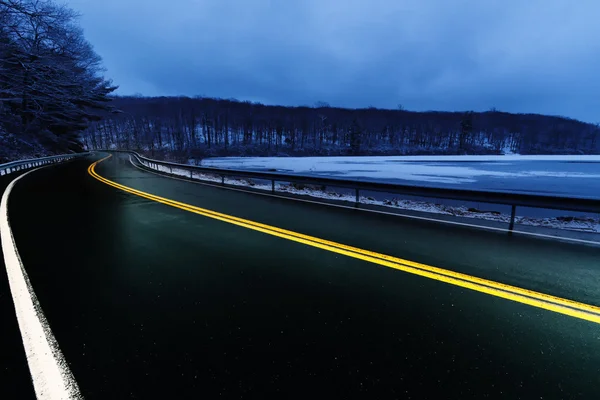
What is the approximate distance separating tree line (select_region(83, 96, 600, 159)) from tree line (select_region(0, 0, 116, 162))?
6071 cm

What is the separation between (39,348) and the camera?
2375 mm

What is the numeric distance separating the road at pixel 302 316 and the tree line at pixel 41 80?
A: 1996 centimetres

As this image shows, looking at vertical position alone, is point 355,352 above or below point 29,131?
below

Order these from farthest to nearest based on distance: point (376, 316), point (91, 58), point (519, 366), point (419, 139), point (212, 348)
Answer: point (419, 139) < point (91, 58) < point (376, 316) < point (212, 348) < point (519, 366)

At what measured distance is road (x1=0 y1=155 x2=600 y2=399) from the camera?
2.08 meters

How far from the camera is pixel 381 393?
1.97m

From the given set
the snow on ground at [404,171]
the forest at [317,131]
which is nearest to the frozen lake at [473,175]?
the snow on ground at [404,171]

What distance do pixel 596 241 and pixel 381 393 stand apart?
6.26 metres

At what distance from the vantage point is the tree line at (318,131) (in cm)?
11788

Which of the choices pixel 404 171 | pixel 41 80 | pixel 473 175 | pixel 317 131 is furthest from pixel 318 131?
pixel 41 80

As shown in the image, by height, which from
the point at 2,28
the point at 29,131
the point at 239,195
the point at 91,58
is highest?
the point at 91,58

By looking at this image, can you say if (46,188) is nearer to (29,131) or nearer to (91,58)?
(29,131)

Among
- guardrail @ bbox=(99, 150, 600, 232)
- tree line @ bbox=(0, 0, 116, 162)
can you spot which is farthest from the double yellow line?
tree line @ bbox=(0, 0, 116, 162)

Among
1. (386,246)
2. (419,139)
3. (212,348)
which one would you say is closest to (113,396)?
(212,348)
